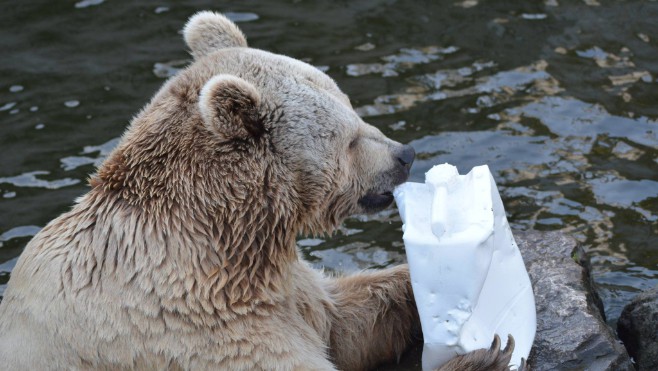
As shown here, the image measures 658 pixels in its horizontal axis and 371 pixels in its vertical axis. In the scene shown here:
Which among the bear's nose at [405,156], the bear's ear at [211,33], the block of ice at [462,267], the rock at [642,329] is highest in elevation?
the bear's ear at [211,33]

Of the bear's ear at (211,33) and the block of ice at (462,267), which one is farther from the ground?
the bear's ear at (211,33)

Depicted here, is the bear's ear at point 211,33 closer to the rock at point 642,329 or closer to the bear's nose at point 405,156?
the bear's nose at point 405,156

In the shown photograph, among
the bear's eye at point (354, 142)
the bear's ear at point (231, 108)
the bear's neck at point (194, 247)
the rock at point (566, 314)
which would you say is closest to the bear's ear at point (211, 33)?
the bear's ear at point (231, 108)

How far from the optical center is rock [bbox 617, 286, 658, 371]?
5961 millimetres

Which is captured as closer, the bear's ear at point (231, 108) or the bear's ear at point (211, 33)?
the bear's ear at point (231, 108)

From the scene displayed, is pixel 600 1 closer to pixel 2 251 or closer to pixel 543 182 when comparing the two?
pixel 543 182

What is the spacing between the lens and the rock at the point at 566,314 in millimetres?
5500

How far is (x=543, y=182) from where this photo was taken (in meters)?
8.18

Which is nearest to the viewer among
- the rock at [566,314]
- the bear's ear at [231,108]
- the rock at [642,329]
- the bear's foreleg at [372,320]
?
the bear's ear at [231,108]

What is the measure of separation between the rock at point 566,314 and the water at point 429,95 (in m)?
0.69

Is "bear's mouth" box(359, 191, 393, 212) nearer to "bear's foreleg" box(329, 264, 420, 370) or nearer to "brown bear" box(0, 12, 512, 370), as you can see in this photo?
"brown bear" box(0, 12, 512, 370)

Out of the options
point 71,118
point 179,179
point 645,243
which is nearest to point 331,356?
point 179,179

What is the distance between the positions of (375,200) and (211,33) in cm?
133

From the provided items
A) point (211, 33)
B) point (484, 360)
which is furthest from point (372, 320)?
point (211, 33)
